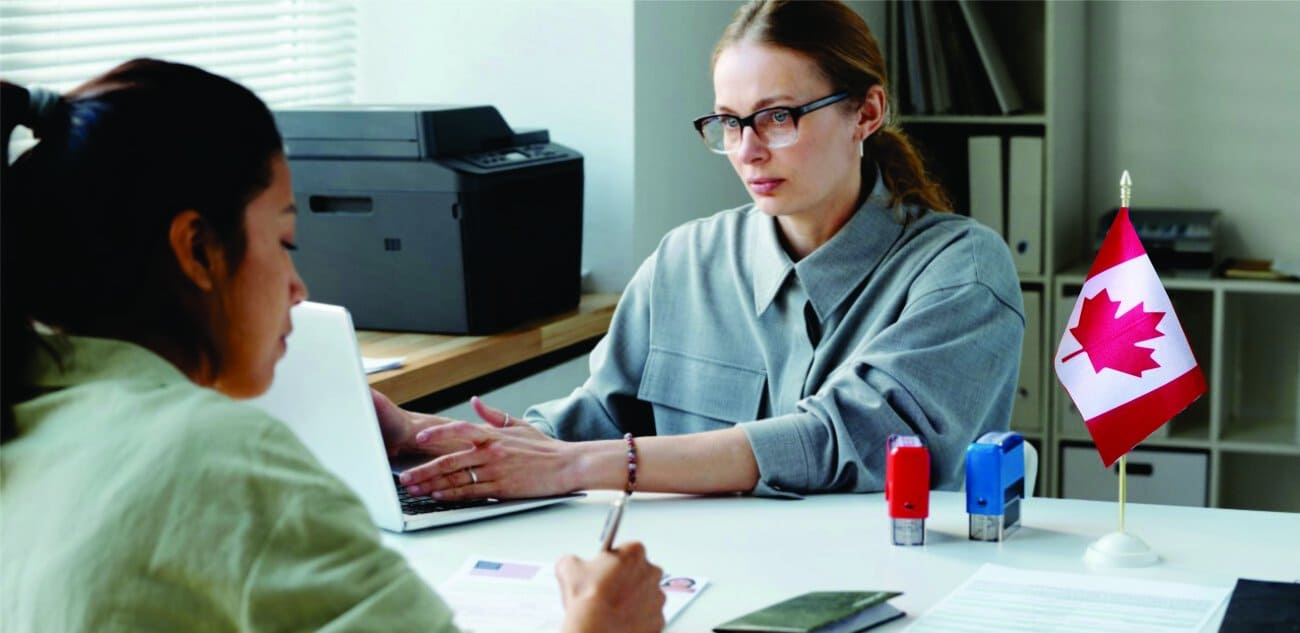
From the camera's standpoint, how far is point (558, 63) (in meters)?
2.98

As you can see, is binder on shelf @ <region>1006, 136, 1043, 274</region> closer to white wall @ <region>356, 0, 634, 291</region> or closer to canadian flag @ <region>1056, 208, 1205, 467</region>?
white wall @ <region>356, 0, 634, 291</region>

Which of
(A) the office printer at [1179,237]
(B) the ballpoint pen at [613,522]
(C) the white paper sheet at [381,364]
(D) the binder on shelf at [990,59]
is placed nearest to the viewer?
(B) the ballpoint pen at [613,522]

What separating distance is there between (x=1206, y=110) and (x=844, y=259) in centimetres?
198

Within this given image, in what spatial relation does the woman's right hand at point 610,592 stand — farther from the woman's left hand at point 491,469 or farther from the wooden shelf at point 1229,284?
the wooden shelf at point 1229,284

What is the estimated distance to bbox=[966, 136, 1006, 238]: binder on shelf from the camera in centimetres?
354

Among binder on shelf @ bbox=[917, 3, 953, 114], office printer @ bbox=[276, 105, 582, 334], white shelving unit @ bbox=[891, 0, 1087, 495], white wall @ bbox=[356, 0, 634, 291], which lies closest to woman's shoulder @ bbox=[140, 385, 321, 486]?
office printer @ bbox=[276, 105, 582, 334]

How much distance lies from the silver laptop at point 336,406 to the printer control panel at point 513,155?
102 centimetres

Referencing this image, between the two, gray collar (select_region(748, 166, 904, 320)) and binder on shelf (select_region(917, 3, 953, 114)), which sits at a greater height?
binder on shelf (select_region(917, 3, 953, 114))

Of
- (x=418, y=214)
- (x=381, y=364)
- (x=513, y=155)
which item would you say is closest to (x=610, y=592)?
(x=381, y=364)

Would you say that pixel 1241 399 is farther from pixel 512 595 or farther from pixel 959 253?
pixel 512 595

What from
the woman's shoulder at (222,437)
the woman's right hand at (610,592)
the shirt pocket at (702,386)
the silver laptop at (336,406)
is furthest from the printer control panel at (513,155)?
the woman's shoulder at (222,437)

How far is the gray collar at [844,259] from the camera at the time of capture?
78.5 inches

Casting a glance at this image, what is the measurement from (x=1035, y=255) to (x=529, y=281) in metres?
1.38

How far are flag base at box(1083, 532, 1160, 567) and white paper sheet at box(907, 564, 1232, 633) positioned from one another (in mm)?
52
